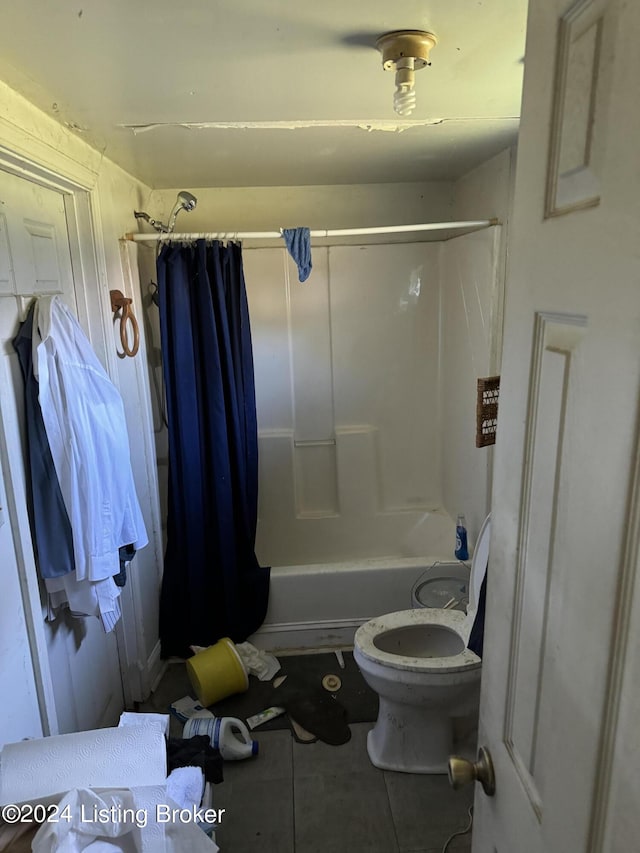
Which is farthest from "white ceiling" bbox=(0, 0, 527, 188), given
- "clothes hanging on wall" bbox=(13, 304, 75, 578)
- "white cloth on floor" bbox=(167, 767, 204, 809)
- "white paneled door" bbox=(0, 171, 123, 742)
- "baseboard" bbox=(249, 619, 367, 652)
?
"baseboard" bbox=(249, 619, 367, 652)

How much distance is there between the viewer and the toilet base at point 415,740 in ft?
6.50

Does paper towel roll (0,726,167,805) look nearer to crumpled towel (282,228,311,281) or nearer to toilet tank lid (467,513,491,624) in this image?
toilet tank lid (467,513,491,624)

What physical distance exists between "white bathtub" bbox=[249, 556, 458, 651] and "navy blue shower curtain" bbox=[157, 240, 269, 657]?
92 millimetres

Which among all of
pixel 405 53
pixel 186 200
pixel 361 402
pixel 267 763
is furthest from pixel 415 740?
pixel 186 200

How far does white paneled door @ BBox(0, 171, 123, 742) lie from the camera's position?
54.2 inches

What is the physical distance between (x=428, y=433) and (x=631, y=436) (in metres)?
2.77

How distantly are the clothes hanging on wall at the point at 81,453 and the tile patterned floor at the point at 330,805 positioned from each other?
0.78 m

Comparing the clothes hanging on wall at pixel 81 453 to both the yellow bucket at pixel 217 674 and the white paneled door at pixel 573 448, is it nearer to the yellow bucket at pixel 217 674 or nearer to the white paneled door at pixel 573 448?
the yellow bucket at pixel 217 674

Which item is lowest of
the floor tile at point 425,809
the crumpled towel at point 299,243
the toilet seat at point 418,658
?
the floor tile at point 425,809

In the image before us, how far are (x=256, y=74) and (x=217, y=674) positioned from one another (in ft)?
6.75

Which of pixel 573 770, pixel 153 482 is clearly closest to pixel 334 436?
pixel 153 482

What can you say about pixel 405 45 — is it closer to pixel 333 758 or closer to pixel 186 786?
pixel 186 786

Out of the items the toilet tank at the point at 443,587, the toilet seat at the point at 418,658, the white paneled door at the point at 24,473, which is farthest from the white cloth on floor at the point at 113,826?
the toilet tank at the point at 443,587

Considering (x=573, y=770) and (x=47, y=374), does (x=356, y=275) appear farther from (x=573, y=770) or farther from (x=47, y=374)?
(x=573, y=770)
